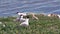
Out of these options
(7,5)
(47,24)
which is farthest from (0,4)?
(47,24)

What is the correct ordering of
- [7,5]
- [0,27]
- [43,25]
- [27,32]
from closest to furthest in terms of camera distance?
[27,32], [0,27], [43,25], [7,5]

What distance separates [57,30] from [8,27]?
180 cm

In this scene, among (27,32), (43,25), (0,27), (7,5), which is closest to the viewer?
(27,32)

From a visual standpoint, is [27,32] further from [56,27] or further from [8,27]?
[56,27]

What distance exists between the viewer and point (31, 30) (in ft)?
34.0

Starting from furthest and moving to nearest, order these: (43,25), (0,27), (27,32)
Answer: (43,25), (0,27), (27,32)

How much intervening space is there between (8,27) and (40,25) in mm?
1509

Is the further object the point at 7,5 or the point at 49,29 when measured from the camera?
the point at 7,5

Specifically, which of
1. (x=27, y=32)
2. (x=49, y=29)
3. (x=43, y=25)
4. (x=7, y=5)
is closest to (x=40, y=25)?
(x=43, y=25)

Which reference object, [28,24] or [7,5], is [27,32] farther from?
[7,5]

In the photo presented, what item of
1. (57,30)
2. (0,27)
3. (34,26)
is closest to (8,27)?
(0,27)

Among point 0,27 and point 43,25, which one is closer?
point 0,27

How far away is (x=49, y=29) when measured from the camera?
1077 cm

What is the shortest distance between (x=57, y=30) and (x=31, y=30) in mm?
970
